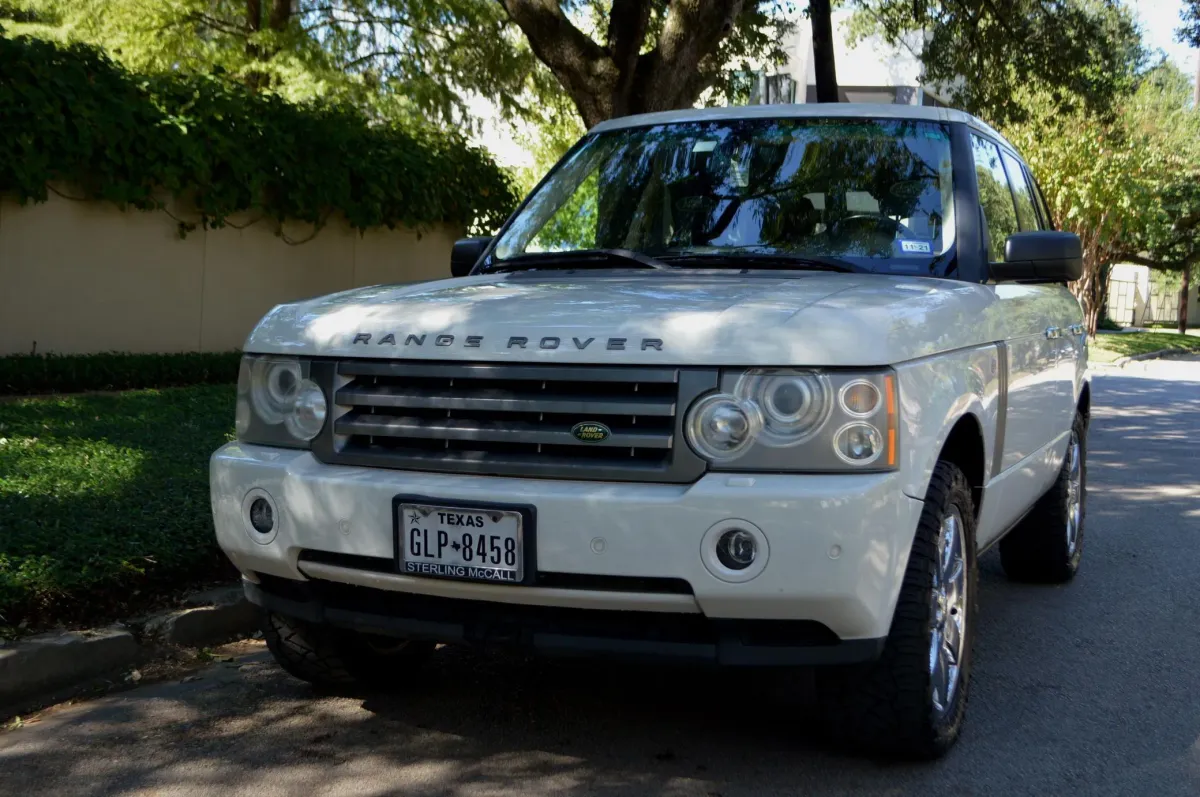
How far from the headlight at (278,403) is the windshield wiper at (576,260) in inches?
44.0

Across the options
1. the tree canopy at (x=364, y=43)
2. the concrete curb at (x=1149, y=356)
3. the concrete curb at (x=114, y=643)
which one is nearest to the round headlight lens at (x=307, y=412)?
the concrete curb at (x=114, y=643)

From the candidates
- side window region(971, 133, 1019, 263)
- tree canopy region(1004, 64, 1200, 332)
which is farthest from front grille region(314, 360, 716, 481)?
tree canopy region(1004, 64, 1200, 332)

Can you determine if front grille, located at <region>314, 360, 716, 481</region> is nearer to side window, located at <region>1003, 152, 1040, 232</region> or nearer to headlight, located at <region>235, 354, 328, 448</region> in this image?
headlight, located at <region>235, 354, 328, 448</region>

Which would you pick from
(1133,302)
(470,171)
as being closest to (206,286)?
(470,171)

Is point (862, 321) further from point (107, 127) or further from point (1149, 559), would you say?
point (107, 127)

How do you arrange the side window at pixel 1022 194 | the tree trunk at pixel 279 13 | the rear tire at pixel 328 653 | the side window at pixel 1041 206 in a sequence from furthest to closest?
the tree trunk at pixel 279 13 < the side window at pixel 1041 206 < the side window at pixel 1022 194 < the rear tire at pixel 328 653

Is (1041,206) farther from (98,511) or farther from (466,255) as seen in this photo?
(98,511)

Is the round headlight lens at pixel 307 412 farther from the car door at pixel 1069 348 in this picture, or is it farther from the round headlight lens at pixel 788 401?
the car door at pixel 1069 348

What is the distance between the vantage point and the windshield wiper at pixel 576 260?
4.53m

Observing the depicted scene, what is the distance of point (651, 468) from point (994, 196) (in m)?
2.54

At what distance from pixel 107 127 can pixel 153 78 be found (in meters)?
0.93

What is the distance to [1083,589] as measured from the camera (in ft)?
20.8

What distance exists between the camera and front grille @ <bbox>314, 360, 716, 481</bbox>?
3.37 m

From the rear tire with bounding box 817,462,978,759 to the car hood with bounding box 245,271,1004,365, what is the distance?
1.60 feet
